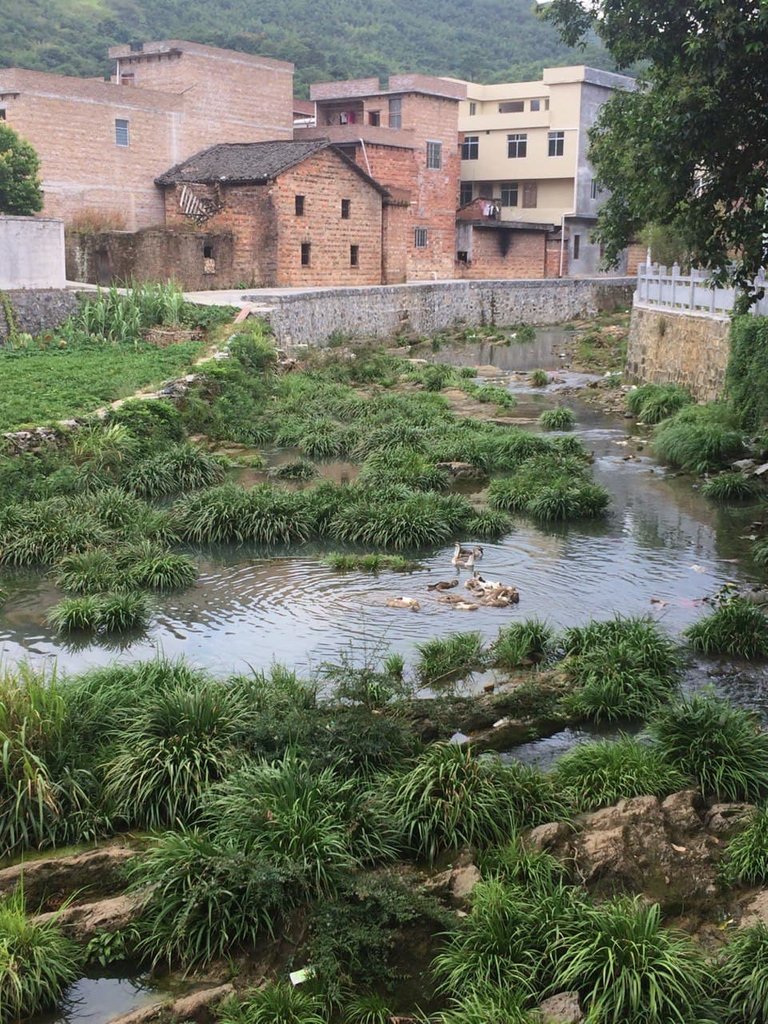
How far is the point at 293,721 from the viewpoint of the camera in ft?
28.0

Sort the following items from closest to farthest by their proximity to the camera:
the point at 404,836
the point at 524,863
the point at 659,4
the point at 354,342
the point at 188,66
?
the point at 524,863
the point at 404,836
the point at 659,4
the point at 354,342
the point at 188,66

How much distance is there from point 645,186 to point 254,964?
31.5 feet

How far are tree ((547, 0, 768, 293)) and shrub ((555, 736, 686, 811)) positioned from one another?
6.21 meters

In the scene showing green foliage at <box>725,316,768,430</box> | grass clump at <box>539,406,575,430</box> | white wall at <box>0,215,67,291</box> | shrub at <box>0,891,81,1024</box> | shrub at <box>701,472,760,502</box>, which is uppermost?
white wall at <box>0,215,67,291</box>

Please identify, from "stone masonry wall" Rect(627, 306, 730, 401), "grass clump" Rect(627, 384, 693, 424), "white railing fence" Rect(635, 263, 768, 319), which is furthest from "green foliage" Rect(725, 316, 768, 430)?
"grass clump" Rect(627, 384, 693, 424)

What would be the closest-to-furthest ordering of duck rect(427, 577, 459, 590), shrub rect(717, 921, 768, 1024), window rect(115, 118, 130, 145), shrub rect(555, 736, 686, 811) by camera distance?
shrub rect(717, 921, 768, 1024)
shrub rect(555, 736, 686, 811)
duck rect(427, 577, 459, 590)
window rect(115, 118, 130, 145)

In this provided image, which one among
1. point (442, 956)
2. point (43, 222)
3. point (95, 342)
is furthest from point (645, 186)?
point (43, 222)

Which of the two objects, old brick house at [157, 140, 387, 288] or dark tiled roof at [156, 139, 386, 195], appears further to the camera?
dark tiled roof at [156, 139, 386, 195]

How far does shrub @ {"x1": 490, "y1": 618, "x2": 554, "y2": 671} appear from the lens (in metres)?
10.9

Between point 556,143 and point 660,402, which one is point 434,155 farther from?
point 660,402

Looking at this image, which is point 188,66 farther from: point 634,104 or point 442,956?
point 442,956

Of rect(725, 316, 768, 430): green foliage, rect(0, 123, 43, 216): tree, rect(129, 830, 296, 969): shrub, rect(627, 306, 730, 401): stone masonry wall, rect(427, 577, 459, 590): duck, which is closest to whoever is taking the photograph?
rect(129, 830, 296, 969): shrub

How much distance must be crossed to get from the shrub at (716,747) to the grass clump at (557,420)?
15308mm

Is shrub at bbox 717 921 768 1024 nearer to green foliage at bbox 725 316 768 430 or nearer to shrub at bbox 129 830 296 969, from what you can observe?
shrub at bbox 129 830 296 969
